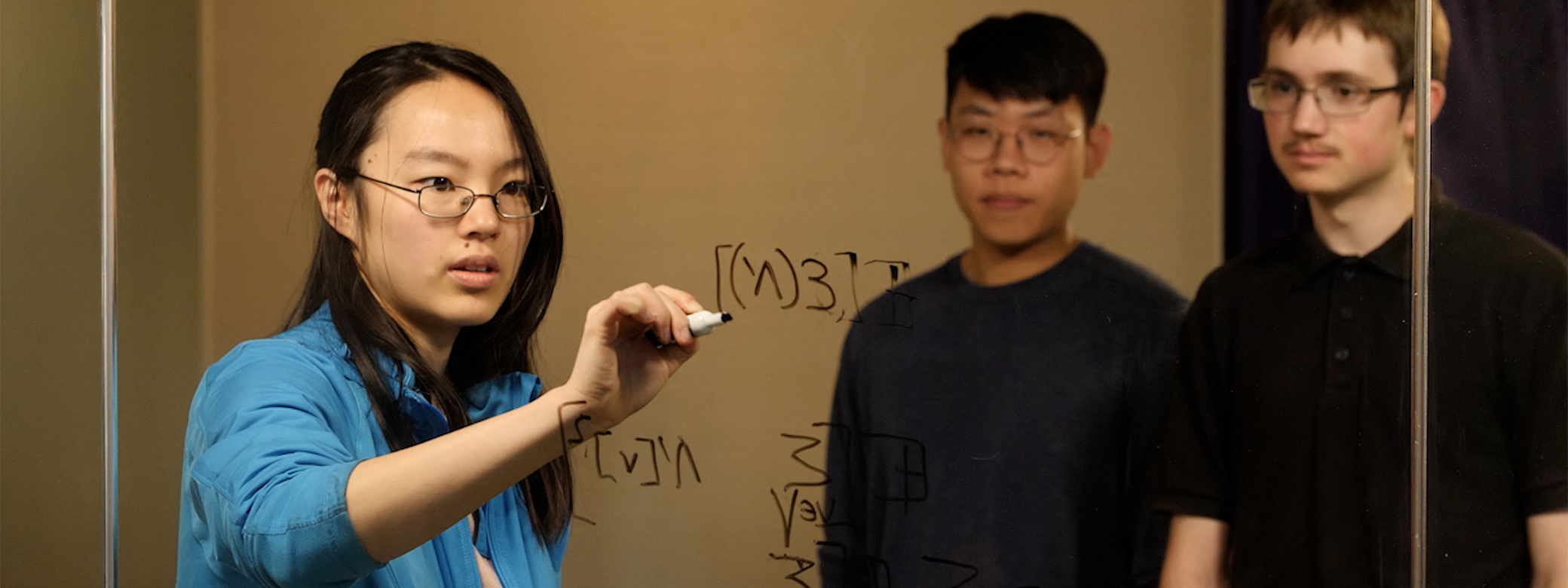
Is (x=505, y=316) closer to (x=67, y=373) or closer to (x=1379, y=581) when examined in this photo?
(x=67, y=373)

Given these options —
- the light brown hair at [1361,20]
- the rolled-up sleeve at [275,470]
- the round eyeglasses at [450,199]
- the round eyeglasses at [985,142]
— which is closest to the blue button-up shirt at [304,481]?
the rolled-up sleeve at [275,470]

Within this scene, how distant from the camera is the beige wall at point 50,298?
0.89m

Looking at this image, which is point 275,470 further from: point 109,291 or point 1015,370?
point 1015,370

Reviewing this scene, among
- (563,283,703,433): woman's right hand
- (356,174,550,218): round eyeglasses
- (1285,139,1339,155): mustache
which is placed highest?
(1285,139,1339,155): mustache

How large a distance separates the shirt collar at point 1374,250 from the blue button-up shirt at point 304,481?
1.92ft

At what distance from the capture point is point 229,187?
85cm

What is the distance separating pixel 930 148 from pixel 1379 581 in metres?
0.47

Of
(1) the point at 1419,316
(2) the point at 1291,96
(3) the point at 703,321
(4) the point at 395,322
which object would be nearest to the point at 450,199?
(4) the point at 395,322

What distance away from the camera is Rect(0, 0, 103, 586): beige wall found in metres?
0.89

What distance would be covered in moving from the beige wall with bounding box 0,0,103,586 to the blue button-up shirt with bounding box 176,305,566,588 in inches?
4.8

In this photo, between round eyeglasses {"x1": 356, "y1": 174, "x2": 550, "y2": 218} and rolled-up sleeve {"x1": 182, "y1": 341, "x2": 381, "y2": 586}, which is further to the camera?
round eyeglasses {"x1": 356, "y1": 174, "x2": 550, "y2": 218}

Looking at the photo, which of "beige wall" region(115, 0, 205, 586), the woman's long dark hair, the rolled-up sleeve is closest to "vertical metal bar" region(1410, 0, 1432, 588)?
the woman's long dark hair

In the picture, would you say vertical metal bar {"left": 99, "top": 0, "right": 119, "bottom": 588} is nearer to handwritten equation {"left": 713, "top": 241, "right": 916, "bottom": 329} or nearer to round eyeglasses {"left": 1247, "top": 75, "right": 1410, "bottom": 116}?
handwritten equation {"left": 713, "top": 241, "right": 916, "bottom": 329}

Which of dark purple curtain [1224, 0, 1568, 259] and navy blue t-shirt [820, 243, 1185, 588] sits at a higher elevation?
dark purple curtain [1224, 0, 1568, 259]
